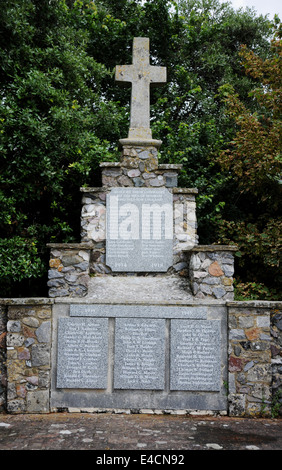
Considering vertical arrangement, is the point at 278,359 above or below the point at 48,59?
below

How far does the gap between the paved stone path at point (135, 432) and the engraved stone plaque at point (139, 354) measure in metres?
0.38

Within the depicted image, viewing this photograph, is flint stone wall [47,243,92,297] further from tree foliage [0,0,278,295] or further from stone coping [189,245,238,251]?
stone coping [189,245,238,251]

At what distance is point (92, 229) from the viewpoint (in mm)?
6625

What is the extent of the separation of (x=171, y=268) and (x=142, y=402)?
200cm

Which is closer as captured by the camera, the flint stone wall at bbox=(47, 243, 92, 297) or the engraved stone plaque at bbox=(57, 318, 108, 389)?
the engraved stone plaque at bbox=(57, 318, 108, 389)

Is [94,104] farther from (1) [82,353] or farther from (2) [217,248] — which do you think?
(1) [82,353]

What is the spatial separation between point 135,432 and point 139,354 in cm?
107

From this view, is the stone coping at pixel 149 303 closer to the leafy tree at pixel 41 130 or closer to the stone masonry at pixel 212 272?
the stone masonry at pixel 212 272

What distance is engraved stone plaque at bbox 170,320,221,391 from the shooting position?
17.5 ft

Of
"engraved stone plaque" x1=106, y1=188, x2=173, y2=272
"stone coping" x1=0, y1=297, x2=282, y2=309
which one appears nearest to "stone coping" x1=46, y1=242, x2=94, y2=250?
"engraved stone plaque" x1=106, y1=188, x2=173, y2=272

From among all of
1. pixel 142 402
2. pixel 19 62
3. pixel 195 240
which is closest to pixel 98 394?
pixel 142 402

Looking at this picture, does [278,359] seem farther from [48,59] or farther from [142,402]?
[48,59]

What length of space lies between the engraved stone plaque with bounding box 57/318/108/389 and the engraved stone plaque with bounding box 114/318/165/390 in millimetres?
174

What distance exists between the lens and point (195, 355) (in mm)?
5406
